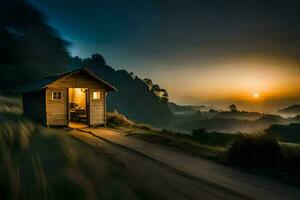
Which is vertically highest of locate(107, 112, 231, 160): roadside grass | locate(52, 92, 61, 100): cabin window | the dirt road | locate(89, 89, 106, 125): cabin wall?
locate(52, 92, 61, 100): cabin window

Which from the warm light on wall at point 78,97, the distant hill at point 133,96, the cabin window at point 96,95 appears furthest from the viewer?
the distant hill at point 133,96

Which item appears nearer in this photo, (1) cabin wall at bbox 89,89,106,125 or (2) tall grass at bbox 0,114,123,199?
(2) tall grass at bbox 0,114,123,199

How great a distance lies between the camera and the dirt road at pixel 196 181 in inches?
282

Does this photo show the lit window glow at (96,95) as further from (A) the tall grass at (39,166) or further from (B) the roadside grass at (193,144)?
(A) the tall grass at (39,166)

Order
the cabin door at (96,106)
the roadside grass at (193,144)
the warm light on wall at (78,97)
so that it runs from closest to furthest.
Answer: the roadside grass at (193,144) → the cabin door at (96,106) → the warm light on wall at (78,97)

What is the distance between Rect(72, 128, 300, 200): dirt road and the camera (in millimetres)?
7152

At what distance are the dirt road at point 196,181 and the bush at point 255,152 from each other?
90 centimetres

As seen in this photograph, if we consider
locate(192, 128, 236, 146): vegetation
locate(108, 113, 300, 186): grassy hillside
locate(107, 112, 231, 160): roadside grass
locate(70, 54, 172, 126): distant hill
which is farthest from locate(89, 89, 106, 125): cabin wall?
locate(70, 54, 172, 126): distant hill

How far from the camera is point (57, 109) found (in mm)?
24609

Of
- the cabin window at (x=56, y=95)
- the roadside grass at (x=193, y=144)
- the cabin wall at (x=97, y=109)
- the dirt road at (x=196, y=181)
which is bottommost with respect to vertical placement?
the roadside grass at (x=193, y=144)

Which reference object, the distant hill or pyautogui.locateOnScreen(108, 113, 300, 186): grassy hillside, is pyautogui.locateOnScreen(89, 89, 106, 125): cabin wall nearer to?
pyautogui.locateOnScreen(108, 113, 300, 186): grassy hillside

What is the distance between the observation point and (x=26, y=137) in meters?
2.77

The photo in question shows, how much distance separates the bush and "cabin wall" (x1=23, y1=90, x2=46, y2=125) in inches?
665

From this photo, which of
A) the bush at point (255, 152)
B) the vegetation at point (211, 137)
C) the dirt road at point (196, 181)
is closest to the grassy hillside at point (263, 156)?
the bush at point (255, 152)
